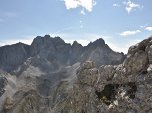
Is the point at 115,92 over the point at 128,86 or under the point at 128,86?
under

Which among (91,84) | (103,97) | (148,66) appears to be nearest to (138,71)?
(148,66)

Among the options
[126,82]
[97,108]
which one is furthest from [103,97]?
[126,82]

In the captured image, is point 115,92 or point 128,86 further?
point 115,92

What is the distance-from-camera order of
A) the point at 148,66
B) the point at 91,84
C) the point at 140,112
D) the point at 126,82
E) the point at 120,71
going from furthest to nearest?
the point at 91,84 < the point at 120,71 < the point at 126,82 < the point at 148,66 < the point at 140,112

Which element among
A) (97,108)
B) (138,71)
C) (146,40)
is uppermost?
(146,40)

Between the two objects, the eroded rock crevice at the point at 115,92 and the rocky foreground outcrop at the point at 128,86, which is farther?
the eroded rock crevice at the point at 115,92

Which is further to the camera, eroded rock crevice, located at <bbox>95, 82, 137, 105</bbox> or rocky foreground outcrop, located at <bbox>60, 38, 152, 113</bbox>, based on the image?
eroded rock crevice, located at <bbox>95, 82, 137, 105</bbox>

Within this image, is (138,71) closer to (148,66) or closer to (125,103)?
(148,66)

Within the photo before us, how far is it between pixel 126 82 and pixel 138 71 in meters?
3.18

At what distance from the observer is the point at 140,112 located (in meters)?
44.1

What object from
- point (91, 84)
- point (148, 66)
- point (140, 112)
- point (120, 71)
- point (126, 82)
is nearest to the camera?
point (140, 112)

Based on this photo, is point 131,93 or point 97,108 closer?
point 131,93

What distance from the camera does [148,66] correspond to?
4700cm

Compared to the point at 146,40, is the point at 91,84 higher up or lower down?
lower down
